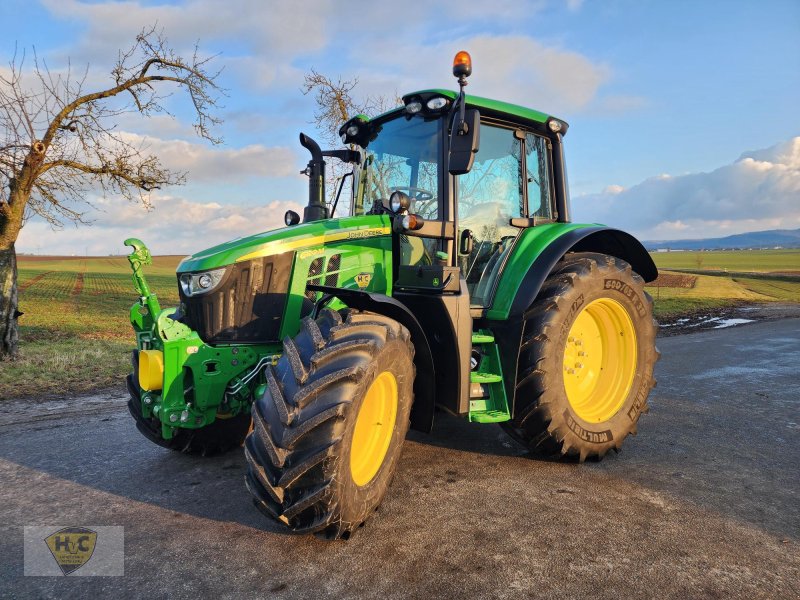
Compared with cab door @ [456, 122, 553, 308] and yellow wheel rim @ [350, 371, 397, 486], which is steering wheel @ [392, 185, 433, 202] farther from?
yellow wheel rim @ [350, 371, 397, 486]

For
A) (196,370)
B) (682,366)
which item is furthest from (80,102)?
(682,366)

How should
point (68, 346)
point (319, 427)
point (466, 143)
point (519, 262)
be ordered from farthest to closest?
point (68, 346)
point (519, 262)
point (466, 143)
point (319, 427)

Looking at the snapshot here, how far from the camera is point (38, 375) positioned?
7.81 meters

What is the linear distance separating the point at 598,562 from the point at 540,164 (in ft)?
10.4

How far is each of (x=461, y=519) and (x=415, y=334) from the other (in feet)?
3.66

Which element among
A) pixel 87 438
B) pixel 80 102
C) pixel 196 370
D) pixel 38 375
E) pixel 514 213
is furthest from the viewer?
pixel 80 102

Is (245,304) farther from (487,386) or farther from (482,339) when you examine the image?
(487,386)

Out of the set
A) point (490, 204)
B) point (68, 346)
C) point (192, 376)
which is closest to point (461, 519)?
point (192, 376)

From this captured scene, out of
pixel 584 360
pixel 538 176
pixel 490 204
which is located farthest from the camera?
pixel 538 176

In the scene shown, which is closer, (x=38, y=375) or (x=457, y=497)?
(x=457, y=497)

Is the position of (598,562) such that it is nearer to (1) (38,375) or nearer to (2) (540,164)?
(2) (540,164)

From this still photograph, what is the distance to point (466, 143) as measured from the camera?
344 centimetres

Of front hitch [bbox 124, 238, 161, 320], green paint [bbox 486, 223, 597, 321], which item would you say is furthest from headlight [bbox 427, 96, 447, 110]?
front hitch [bbox 124, 238, 161, 320]

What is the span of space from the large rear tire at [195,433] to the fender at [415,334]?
1377 mm
